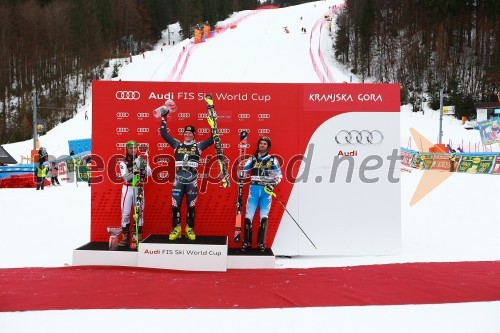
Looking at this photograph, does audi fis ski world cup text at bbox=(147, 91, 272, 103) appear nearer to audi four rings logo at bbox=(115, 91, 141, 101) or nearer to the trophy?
audi four rings logo at bbox=(115, 91, 141, 101)

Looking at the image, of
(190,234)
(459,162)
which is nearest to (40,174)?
(190,234)

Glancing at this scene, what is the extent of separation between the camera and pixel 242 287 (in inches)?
154

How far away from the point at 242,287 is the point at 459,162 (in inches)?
697

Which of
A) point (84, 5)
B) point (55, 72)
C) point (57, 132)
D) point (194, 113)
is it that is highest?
point (84, 5)

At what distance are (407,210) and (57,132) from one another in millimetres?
28825

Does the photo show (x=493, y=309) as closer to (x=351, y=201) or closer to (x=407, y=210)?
(x=351, y=201)

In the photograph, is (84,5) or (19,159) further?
(84,5)

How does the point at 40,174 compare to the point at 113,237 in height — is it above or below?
above

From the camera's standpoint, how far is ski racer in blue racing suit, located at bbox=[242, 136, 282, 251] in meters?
5.25

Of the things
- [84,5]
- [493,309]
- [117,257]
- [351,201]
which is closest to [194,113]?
[117,257]

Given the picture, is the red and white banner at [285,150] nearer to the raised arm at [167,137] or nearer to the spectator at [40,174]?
the raised arm at [167,137]

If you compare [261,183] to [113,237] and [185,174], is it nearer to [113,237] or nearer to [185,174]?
[185,174]

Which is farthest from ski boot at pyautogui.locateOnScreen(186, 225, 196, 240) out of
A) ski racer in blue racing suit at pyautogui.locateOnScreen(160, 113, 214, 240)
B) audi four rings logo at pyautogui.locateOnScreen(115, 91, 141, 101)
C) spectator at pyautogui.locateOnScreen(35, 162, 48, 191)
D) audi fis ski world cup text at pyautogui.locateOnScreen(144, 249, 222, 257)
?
spectator at pyautogui.locateOnScreen(35, 162, 48, 191)

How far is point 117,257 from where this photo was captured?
480 centimetres
